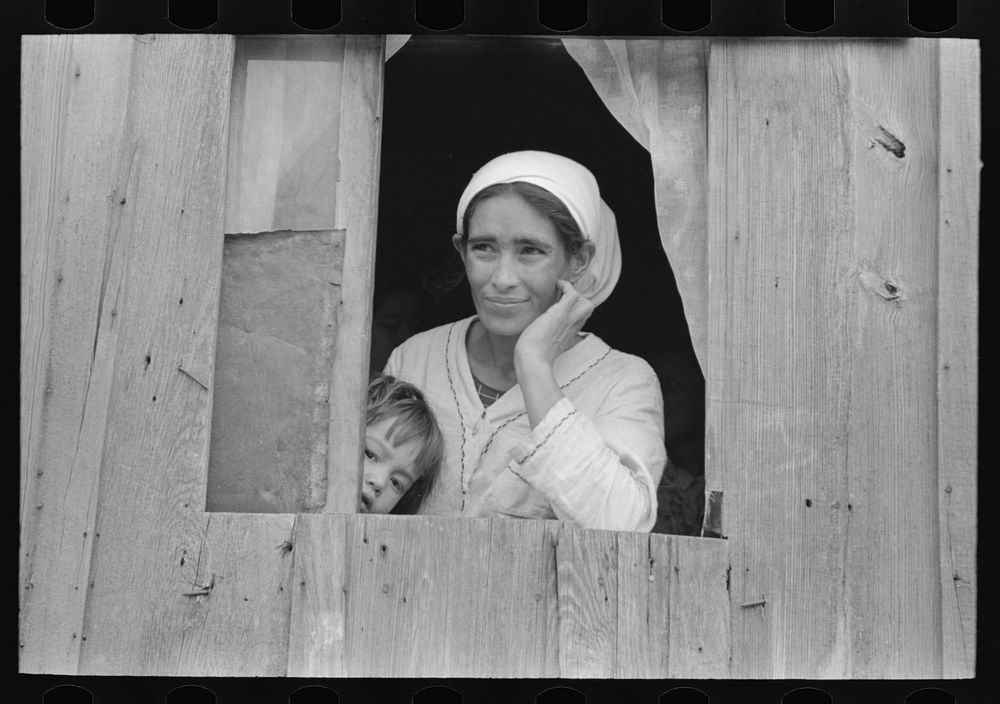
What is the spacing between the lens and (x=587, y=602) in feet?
21.3

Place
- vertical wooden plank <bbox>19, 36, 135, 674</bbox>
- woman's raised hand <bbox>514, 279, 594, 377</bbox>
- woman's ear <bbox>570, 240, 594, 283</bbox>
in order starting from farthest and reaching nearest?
woman's ear <bbox>570, 240, 594, 283</bbox> < woman's raised hand <bbox>514, 279, 594, 377</bbox> < vertical wooden plank <bbox>19, 36, 135, 674</bbox>

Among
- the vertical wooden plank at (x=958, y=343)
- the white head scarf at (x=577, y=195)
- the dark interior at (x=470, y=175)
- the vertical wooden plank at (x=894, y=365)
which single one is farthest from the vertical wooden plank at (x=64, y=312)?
the vertical wooden plank at (x=958, y=343)

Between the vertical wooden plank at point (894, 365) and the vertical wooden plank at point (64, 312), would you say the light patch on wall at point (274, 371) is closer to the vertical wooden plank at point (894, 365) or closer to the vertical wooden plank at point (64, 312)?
the vertical wooden plank at point (64, 312)

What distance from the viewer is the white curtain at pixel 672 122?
6719 millimetres

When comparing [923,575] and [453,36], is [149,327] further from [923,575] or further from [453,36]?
[923,575]

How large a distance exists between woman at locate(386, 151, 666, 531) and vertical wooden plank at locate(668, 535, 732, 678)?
0.68ft

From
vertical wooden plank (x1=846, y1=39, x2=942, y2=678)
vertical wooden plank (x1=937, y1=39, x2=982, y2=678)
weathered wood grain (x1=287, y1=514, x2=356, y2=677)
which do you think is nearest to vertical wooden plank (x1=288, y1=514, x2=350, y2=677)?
weathered wood grain (x1=287, y1=514, x2=356, y2=677)

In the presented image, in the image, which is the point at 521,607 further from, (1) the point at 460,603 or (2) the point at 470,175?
(2) the point at 470,175

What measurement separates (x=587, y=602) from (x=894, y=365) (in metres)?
1.33

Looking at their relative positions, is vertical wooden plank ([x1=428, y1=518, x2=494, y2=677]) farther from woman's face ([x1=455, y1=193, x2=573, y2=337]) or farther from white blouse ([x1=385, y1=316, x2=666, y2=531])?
woman's face ([x1=455, y1=193, x2=573, y2=337])

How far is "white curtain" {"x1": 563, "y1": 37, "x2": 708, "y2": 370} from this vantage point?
22.0 ft

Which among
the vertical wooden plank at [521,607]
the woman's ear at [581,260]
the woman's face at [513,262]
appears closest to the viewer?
the vertical wooden plank at [521,607]

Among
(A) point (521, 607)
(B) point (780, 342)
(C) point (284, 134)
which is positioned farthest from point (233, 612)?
(B) point (780, 342)

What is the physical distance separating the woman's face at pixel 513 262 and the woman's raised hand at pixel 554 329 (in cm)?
6
